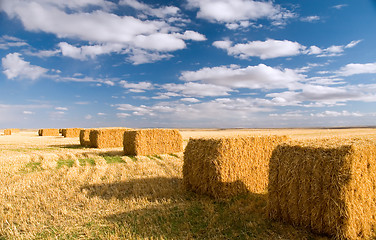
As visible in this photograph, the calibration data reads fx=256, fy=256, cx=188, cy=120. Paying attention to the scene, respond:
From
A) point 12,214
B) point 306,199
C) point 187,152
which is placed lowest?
point 12,214

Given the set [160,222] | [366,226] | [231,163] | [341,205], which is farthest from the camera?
[231,163]

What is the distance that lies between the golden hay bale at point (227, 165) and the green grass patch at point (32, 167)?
8.73 m

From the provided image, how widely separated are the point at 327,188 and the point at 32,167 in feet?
45.9

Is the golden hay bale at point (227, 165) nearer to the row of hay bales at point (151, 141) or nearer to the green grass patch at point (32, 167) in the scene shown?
the green grass patch at point (32, 167)

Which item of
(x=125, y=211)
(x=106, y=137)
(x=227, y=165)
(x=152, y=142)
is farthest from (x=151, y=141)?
(x=125, y=211)

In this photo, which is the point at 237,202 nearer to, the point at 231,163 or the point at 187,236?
the point at 231,163

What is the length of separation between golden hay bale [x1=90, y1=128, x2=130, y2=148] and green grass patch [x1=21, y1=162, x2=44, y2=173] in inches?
362

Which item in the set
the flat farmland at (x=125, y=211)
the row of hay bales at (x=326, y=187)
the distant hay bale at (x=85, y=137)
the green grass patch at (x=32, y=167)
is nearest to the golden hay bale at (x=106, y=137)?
the distant hay bale at (x=85, y=137)

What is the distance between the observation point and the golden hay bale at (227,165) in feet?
25.8

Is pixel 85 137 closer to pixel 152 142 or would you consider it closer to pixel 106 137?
pixel 106 137

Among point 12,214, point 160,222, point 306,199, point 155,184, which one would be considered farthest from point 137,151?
point 306,199

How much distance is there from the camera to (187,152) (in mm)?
9047

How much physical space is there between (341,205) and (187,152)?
5003 mm

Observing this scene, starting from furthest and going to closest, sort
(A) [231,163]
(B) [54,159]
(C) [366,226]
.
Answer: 1. (B) [54,159]
2. (A) [231,163]
3. (C) [366,226]
